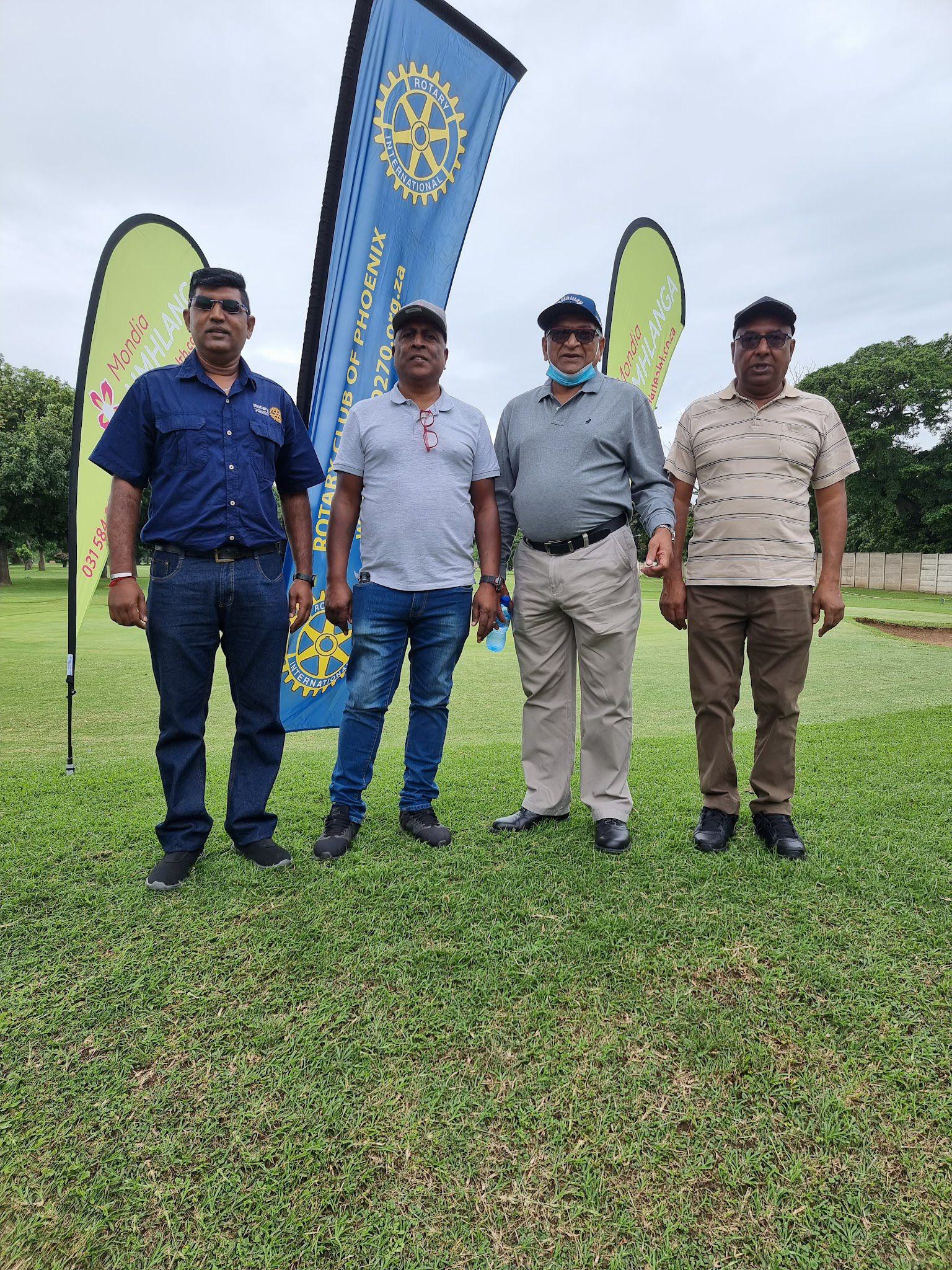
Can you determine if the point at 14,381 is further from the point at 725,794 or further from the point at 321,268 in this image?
the point at 725,794

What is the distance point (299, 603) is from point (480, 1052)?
168 centimetres

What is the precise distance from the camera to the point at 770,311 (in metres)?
2.67

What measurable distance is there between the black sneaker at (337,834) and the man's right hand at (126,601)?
0.99m

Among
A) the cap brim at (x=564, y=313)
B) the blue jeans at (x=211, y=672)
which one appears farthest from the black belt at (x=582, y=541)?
the blue jeans at (x=211, y=672)

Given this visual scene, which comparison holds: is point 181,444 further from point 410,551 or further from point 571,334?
point 571,334

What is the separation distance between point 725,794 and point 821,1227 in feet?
5.46

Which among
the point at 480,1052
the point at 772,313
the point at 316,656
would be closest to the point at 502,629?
the point at 316,656

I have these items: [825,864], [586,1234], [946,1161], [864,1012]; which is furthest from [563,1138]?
[825,864]

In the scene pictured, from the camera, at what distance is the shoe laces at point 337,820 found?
270 centimetres

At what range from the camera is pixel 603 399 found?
2.80 m

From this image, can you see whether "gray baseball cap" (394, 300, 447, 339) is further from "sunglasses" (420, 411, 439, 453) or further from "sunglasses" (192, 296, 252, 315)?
"sunglasses" (192, 296, 252, 315)

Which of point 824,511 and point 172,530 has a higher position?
point 824,511

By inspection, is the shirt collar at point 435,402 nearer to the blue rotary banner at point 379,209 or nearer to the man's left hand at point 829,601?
the blue rotary banner at point 379,209

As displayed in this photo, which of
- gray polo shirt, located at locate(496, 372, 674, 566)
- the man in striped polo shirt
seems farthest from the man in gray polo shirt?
the man in striped polo shirt
